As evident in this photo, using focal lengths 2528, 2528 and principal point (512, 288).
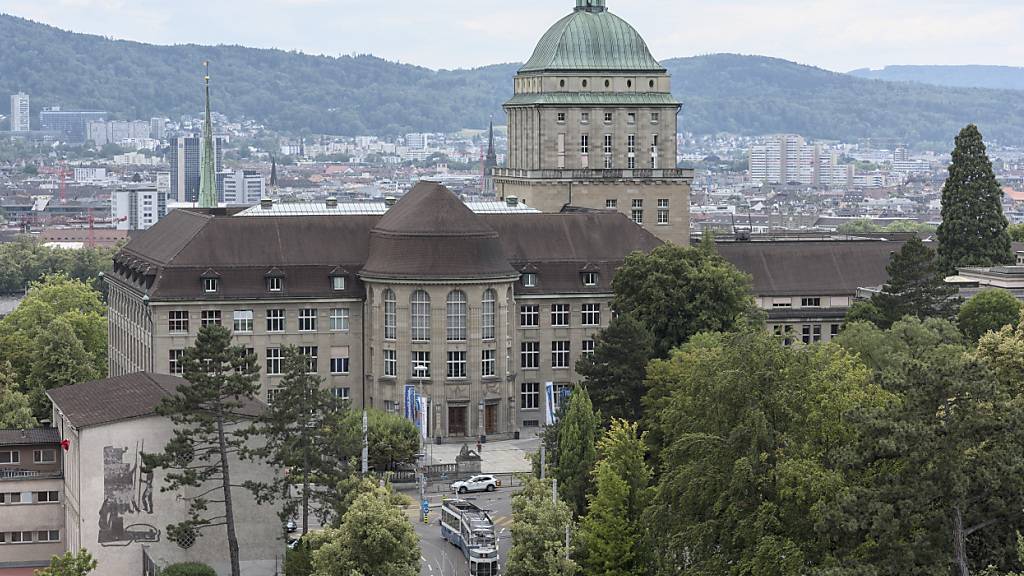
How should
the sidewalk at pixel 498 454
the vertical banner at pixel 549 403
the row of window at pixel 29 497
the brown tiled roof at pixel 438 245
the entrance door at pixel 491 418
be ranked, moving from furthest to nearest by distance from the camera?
the entrance door at pixel 491 418 → the brown tiled roof at pixel 438 245 → the vertical banner at pixel 549 403 → the sidewalk at pixel 498 454 → the row of window at pixel 29 497

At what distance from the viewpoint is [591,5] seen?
170 metres

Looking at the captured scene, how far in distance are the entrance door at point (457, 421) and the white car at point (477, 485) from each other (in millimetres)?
16457

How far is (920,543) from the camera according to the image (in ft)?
258

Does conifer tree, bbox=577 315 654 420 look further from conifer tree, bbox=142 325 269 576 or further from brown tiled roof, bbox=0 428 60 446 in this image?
brown tiled roof, bbox=0 428 60 446

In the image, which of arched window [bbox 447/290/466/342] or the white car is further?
arched window [bbox 447/290/466/342]

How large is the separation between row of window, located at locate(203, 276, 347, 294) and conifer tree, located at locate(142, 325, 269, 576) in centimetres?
3248

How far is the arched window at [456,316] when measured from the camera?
135 metres

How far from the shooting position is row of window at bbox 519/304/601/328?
142 metres

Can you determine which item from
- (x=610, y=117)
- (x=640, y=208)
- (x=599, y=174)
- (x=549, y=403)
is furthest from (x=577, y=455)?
(x=610, y=117)

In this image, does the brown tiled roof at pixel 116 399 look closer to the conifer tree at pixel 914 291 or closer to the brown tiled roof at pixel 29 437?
the brown tiled roof at pixel 29 437

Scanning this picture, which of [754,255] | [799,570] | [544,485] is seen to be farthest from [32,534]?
[754,255]

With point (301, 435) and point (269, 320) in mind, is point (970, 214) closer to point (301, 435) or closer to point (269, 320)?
point (269, 320)

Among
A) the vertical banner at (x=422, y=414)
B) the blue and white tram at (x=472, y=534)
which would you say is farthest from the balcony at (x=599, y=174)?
the blue and white tram at (x=472, y=534)

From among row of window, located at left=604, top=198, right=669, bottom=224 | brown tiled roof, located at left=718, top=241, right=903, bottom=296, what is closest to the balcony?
row of window, located at left=604, top=198, right=669, bottom=224
